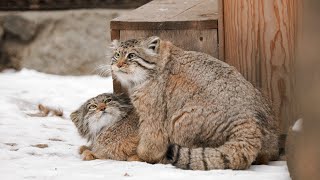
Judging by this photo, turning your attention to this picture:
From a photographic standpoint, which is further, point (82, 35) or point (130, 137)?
point (82, 35)

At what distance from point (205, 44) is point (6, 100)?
9.73 feet

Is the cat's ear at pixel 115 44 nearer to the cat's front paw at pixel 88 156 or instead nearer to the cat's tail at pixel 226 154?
the cat's front paw at pixel 88 156

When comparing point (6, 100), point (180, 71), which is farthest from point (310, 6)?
point (6, 100)

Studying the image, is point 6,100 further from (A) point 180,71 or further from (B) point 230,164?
(B) point 230,164

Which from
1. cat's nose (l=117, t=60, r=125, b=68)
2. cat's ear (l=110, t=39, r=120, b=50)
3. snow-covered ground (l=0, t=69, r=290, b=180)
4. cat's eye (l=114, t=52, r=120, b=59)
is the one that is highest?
cat's ear (l=110, t=39, r=120, b=50)

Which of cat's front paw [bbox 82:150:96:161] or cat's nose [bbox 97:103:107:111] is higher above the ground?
cat's nose [bbox 97:103:107:111]

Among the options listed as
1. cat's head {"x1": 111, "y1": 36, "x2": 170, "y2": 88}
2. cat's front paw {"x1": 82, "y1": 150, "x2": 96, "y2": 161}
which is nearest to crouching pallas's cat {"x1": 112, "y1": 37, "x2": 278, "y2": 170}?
cat's head {"x1": 111, "y1": 36, "x2": 170, "y2": 88}

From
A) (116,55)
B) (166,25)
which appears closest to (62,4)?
(166,25)

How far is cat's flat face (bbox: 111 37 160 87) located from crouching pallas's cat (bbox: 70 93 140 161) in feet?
0.94

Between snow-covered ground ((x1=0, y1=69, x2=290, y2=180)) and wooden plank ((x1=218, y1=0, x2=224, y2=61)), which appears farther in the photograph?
wooden plank ((x1=218, y1=0, x2=224, y2=61))

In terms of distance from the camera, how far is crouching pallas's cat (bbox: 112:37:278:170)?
5.36 metres

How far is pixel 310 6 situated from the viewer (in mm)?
3148

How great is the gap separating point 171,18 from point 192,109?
1.01 m

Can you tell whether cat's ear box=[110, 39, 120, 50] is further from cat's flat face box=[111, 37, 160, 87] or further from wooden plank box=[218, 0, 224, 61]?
wooden plank box=[218, 0, 224, 61]
